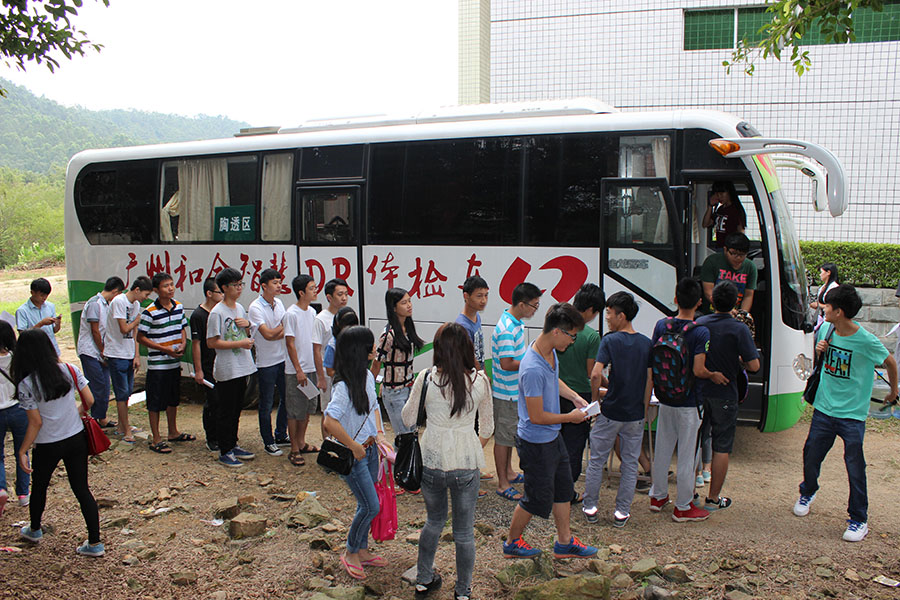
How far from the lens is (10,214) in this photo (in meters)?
32.1

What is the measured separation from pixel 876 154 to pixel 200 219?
1063cm

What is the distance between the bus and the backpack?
4.52 feet

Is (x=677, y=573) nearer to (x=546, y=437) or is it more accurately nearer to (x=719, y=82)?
(x=546, y=437)

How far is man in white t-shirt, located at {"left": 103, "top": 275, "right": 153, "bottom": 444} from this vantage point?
22.1ft

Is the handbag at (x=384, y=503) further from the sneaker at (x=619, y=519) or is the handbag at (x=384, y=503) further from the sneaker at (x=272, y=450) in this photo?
the sneaker at (x=272, y=450)

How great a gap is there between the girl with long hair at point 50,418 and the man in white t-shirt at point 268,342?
190 centimetres

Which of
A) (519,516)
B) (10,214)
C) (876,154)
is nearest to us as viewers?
(519,516)

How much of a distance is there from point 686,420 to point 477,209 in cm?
304

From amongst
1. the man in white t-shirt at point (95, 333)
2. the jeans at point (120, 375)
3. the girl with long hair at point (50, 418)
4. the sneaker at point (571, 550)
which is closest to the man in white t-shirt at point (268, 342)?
the jeans at point (120, 375)

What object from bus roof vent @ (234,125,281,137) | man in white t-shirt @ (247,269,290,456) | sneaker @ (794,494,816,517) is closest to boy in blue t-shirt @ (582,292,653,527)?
sneaker @ (794,494,816,517)

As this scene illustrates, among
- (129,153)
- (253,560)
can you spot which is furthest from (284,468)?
(129,153)

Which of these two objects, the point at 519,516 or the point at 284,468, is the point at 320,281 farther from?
the point at 519,516

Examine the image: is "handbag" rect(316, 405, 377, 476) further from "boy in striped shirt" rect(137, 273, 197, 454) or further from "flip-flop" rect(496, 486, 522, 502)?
"boy in striped shirt" rect(137, 273, 197, 454)

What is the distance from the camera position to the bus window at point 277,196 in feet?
26.3
